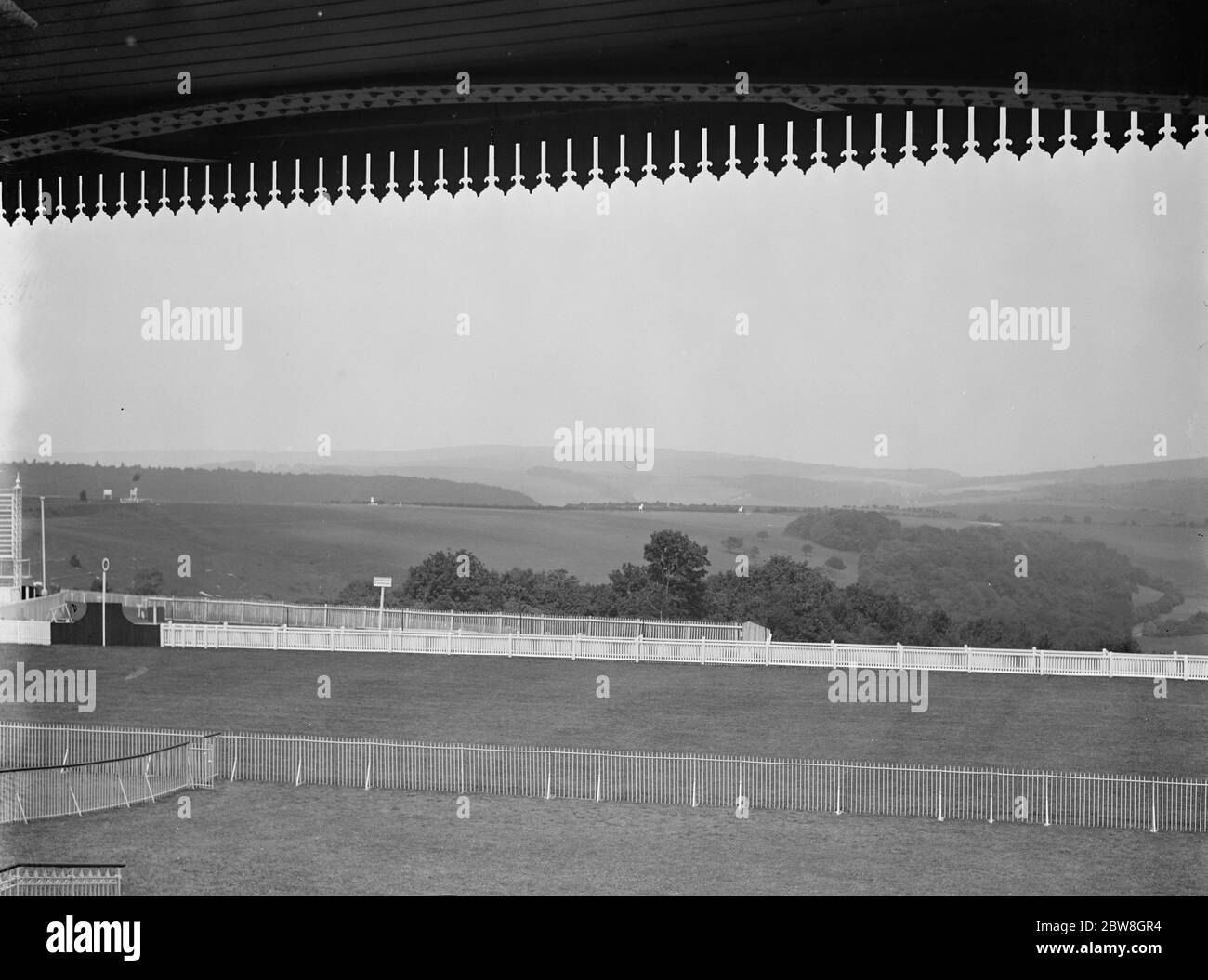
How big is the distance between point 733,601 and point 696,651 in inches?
455

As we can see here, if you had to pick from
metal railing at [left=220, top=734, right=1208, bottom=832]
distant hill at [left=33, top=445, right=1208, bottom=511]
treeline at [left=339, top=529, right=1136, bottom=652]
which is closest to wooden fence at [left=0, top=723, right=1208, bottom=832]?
metal railing at [left=220, top=734, right=1208, bottom=832]

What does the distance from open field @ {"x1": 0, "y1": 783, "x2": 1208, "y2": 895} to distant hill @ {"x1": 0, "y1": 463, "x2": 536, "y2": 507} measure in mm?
37291

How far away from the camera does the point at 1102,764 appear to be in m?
20.2

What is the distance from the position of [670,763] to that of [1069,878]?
6964 millimetres

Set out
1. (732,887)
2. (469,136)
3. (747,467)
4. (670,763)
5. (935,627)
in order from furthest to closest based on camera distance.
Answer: (747,467) → (935,627) → (670,763) → (732,887) → (469,136)

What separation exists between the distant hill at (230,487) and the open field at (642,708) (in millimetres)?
23668

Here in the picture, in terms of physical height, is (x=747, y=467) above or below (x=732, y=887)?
above

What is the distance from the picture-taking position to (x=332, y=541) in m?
63.6

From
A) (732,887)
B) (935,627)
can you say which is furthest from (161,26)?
(935,627)

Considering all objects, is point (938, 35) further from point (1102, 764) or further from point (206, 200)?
point (1102, 764)

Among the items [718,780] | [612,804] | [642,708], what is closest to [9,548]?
[642,708]

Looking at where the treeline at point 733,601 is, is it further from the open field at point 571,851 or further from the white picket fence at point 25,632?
the open field at point 571,851

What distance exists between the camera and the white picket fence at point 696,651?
28.2 meters

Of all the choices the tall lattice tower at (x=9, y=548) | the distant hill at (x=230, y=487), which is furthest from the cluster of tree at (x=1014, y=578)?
the tall lattice tower at (x=9, y=548)
